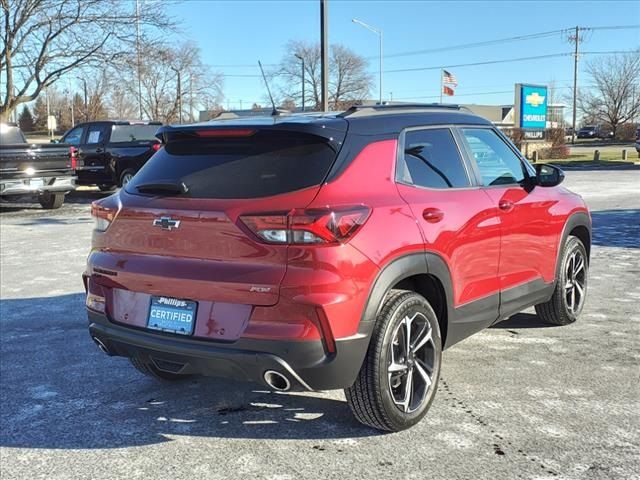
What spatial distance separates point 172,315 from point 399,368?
1.26 meters

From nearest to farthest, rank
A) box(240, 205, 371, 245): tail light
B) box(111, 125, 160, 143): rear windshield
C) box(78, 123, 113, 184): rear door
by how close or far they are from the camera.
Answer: box(240, 205, 371, 245): tail light
box(78, 123, 113, 184): rear door
box(111, 125, 160, 143): rear windshield

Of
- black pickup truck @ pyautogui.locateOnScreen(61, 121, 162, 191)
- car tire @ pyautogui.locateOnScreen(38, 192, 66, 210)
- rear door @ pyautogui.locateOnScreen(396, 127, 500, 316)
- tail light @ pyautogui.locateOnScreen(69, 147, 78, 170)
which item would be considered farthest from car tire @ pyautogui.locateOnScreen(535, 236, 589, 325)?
car tire @ pyautogui.locateOnScreen(38, 192, 66, 210)

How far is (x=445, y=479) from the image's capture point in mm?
3092

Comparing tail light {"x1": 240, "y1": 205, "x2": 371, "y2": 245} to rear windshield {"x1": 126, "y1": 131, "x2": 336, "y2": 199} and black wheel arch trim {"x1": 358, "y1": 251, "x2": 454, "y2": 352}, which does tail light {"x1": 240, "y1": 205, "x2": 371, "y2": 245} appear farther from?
black wheel arch trim {"x1": 358, "y1": 251, "x2": 454, "y2": 352}

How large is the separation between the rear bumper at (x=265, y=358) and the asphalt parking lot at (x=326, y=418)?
0.45 m

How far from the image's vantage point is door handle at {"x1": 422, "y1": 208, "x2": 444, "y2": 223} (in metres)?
3.67

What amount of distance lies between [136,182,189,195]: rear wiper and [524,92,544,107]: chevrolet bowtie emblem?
110 feet

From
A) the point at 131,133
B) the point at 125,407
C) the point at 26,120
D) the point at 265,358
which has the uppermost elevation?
the point at 26,120

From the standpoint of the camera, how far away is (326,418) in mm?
3811

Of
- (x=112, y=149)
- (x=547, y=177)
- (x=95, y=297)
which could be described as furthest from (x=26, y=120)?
(x=547, y=177)

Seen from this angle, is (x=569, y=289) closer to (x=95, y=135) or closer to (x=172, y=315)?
(x=172, y=315)

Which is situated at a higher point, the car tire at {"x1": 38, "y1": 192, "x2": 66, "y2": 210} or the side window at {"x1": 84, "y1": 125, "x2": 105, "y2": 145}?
the side window at {"x1": 84, "y1": 125, "x2": 105, "y2": 145}

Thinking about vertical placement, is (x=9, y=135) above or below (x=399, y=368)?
above

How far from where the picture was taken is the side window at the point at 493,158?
4.45 metres
